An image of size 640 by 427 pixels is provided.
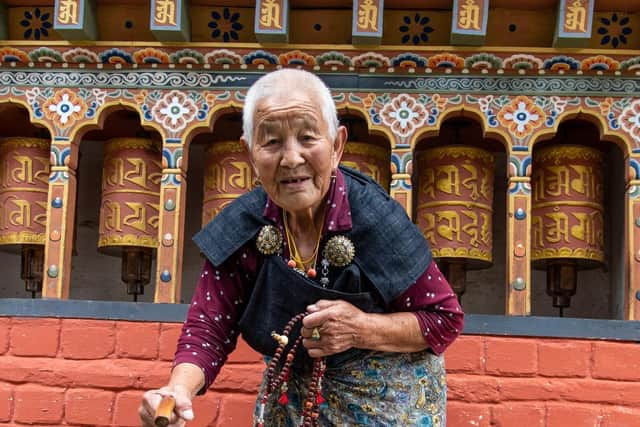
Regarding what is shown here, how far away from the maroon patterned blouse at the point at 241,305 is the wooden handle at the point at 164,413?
179mm

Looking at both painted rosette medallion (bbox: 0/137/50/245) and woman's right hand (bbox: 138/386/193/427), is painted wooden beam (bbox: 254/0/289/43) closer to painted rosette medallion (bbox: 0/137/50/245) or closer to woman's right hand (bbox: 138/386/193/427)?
painted rosette medallion (bbox: 0/137/50/245)

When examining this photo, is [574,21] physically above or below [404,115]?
above

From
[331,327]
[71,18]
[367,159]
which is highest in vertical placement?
[71,18]

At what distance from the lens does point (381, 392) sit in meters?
1.65

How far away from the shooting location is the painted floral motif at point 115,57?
2945 mm

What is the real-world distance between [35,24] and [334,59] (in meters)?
1.03

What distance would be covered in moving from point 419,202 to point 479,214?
203mm

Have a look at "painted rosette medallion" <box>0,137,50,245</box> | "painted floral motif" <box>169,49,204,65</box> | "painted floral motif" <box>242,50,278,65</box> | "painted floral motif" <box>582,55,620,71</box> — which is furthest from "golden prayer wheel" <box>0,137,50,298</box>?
"painted floral motif" <box>582,55,620,71</box>

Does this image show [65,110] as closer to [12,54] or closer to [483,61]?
[12,54]

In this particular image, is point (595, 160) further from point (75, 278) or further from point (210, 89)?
point (75, 278)

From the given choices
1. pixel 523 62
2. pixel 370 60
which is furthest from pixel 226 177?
pixel 523 62

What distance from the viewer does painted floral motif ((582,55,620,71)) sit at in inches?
111

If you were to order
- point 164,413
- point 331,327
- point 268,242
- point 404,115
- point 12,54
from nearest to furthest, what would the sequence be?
point 164,413, point 331,327, point 268,242, point 404,115, point 12,54

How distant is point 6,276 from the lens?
3.61 meters
